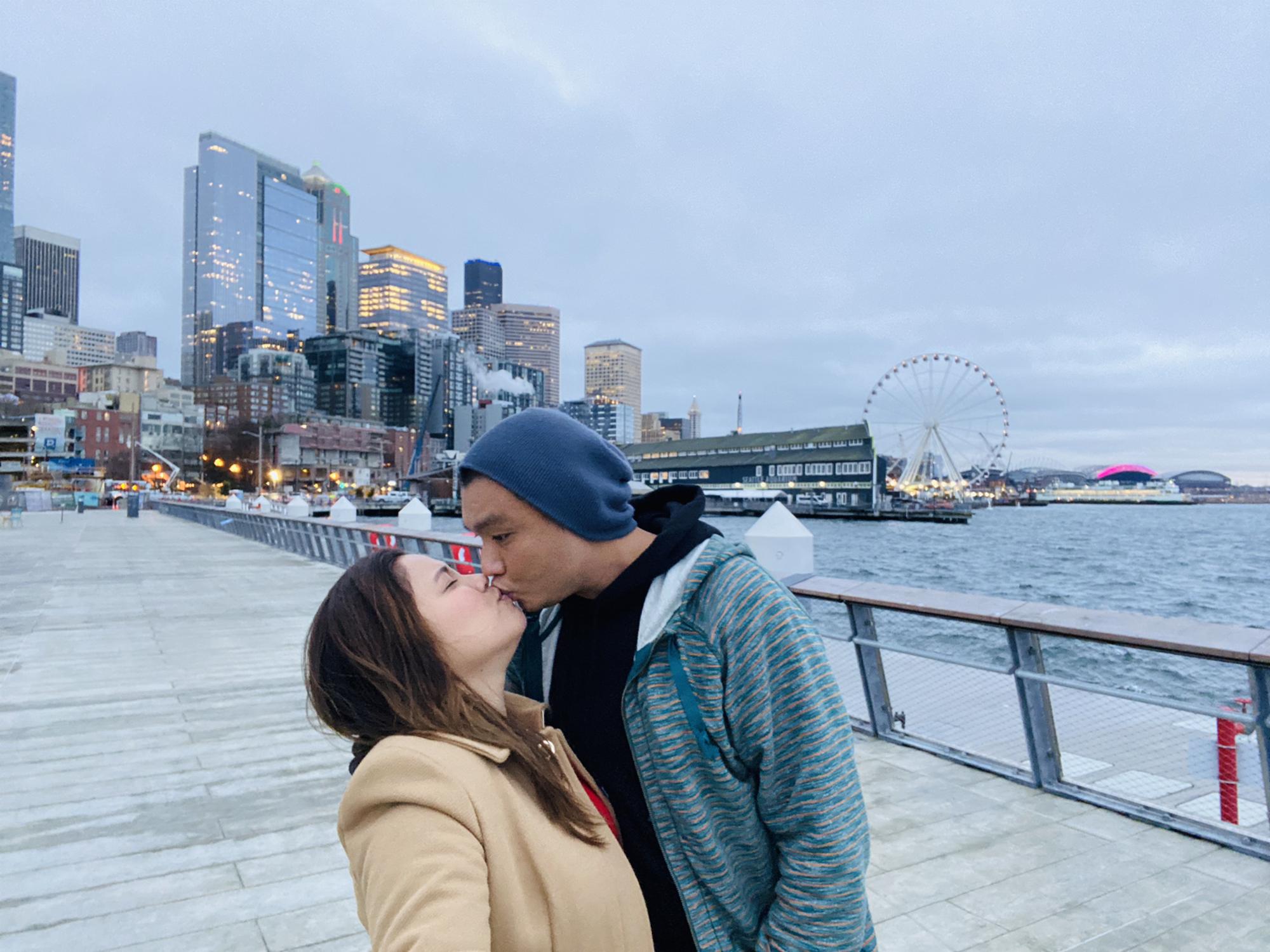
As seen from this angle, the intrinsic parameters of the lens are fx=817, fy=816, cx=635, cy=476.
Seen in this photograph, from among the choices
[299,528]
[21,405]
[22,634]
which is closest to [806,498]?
[299,528]

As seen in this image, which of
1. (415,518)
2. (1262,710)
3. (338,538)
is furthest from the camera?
Result: (338,538)

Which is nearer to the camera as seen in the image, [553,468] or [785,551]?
[553,468]

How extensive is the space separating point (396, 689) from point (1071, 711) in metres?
4.57

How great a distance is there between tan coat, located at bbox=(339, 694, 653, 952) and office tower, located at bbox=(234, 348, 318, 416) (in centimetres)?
18409

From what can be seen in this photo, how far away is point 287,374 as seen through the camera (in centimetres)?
18012

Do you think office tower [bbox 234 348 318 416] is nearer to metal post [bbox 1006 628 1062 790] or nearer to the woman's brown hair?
metal post [bbox 1006 628 1062 790]

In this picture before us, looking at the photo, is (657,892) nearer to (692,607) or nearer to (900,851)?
(692,607)

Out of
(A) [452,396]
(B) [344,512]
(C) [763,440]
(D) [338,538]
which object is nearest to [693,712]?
(D) [338,538]

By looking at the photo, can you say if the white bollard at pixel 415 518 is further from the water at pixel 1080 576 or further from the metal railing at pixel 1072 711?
the metal railing at pixel 1072 711

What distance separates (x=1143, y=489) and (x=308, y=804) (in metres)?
214

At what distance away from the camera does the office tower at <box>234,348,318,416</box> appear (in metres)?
177

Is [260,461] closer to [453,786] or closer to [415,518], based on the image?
[415,518]

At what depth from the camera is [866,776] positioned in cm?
447

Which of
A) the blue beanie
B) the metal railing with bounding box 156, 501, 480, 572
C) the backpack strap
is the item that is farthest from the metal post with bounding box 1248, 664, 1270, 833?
the metal railing with bounding box 156, 501, 480, 572
